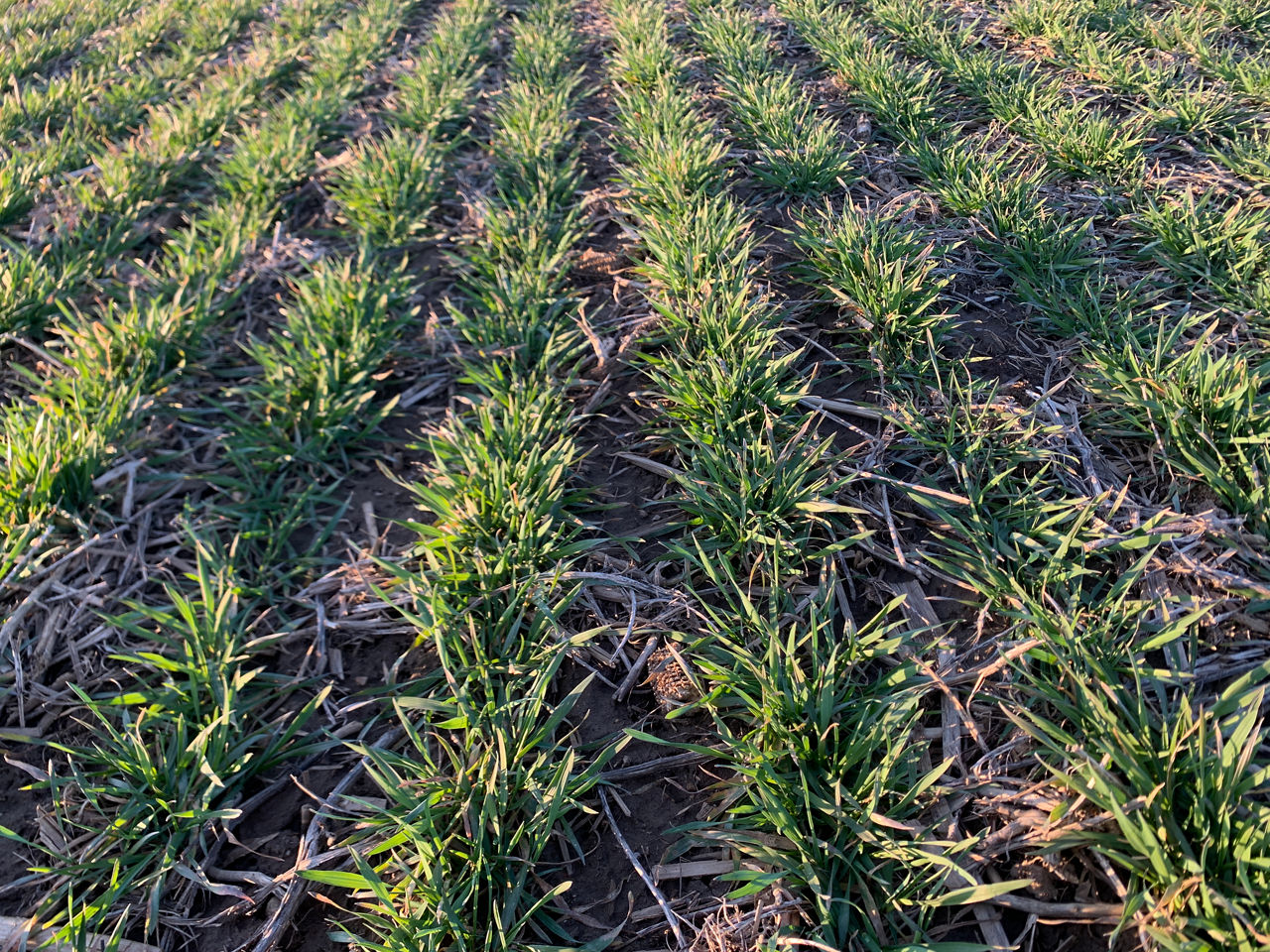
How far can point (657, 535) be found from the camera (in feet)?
8.04

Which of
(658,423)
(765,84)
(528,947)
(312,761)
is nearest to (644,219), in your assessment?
(658,423)

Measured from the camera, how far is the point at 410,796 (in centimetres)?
174

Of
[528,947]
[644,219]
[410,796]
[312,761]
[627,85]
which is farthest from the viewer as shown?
[627,85]

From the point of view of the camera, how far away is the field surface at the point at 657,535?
1.61 metres

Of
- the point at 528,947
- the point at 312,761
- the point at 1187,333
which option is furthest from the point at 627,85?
the point at 528,947

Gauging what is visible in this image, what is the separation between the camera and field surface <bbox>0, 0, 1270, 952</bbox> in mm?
1613

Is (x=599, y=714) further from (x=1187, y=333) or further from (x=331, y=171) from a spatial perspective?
(x=331, y=171)

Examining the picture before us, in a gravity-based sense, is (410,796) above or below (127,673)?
above

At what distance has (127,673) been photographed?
2.15 meters

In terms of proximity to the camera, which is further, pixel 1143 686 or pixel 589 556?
pixel 589 556

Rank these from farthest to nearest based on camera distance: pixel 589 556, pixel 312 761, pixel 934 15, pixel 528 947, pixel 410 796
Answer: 1. pixel 934 15
2. pixel 589 556
3. pixel 312 761
4. pixel 410 796
5. pixel 528 947

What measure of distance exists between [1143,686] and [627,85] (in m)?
4.79

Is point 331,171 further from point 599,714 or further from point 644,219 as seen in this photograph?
point 599,714

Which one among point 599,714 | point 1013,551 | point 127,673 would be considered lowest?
point 127,673
